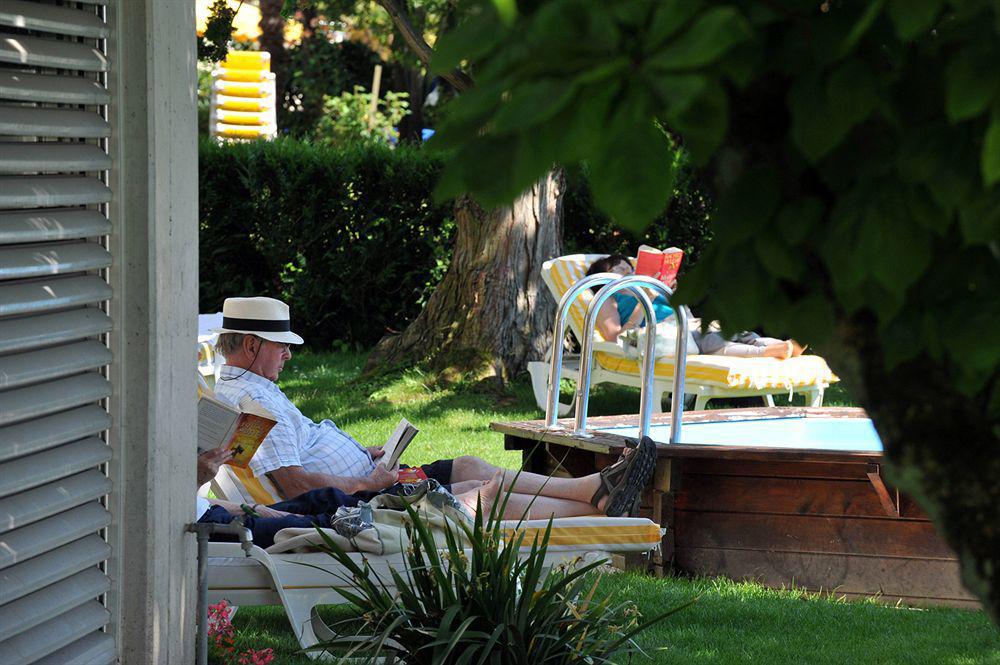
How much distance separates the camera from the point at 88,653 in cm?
303

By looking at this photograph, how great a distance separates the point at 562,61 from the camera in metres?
0.95

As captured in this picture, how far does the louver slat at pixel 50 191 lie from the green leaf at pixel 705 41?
2.13 metres

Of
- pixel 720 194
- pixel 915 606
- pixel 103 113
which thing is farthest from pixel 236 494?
pixel 720 194

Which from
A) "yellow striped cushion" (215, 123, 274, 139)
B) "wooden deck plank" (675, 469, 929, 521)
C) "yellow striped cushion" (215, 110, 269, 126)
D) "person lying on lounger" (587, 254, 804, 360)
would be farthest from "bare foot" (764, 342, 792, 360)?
"yellow striped cushion" (215, 110, 269, 126)

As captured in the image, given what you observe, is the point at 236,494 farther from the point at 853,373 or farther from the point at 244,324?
the point at 853,373

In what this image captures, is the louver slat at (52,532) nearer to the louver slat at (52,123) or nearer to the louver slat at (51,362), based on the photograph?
the louver slat at (51,362)

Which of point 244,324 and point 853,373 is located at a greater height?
point 853,373

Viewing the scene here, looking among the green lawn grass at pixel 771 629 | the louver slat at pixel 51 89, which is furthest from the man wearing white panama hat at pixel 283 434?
the louver slat at pixel 51 89

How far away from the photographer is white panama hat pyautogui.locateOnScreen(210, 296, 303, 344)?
5.47 m

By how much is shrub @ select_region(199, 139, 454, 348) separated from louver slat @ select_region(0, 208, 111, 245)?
9.34m

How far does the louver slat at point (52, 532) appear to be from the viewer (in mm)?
2736

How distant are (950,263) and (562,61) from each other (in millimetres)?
383

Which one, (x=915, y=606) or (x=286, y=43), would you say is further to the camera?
(x=286, y=43)

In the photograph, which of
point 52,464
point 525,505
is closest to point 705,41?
point 52,464
